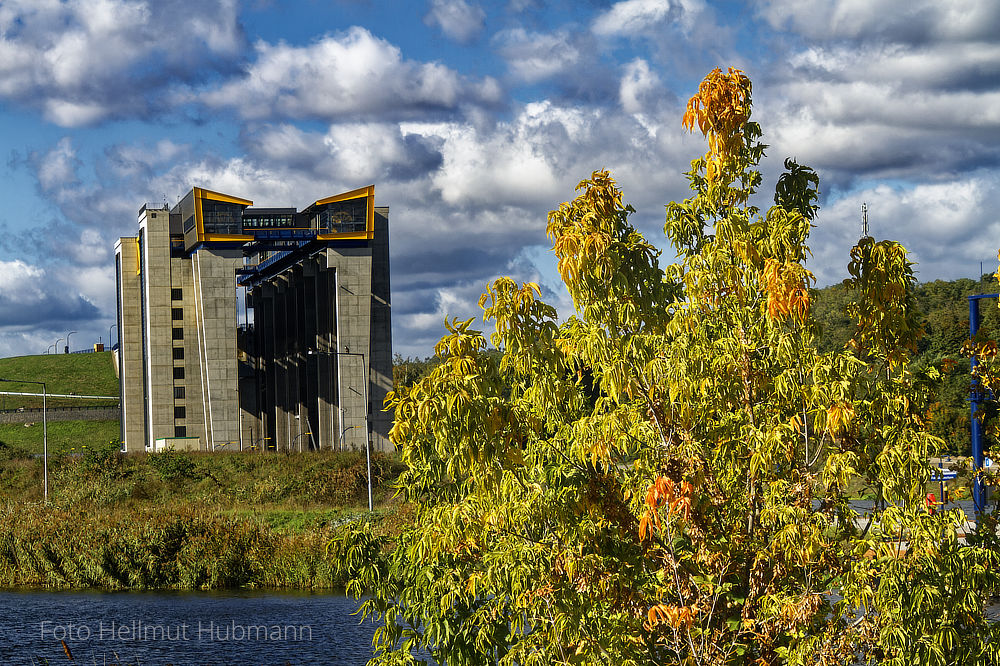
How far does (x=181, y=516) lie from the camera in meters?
44.7

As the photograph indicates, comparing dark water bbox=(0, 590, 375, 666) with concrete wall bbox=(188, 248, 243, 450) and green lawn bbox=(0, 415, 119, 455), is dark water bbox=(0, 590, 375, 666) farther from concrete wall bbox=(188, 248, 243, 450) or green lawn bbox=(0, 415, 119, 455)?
green lawn bbox=(0, 415, 119, 455)

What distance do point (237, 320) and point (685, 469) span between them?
272 ft

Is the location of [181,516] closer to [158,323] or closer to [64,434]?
[158,323]

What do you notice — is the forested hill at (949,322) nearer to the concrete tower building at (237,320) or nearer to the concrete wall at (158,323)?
the concrete tower building at (237,320)

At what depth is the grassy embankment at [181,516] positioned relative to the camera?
3994cm

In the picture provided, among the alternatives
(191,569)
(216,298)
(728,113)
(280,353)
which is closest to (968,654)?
(728,113)

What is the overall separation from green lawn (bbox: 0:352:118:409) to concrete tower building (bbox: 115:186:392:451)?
5033cm

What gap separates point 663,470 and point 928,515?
2150 mm

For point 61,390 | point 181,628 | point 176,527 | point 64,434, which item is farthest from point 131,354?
point 181,628

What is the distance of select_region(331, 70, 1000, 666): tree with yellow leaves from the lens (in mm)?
8523

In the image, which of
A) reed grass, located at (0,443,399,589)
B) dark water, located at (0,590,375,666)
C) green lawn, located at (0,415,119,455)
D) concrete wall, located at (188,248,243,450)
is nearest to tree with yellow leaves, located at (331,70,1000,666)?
dark water, located at (0,590,375,666)

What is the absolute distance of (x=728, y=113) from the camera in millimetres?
9625

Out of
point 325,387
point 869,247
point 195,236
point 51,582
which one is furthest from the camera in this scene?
point 325,387

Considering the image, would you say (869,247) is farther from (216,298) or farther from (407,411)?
(216,298)
